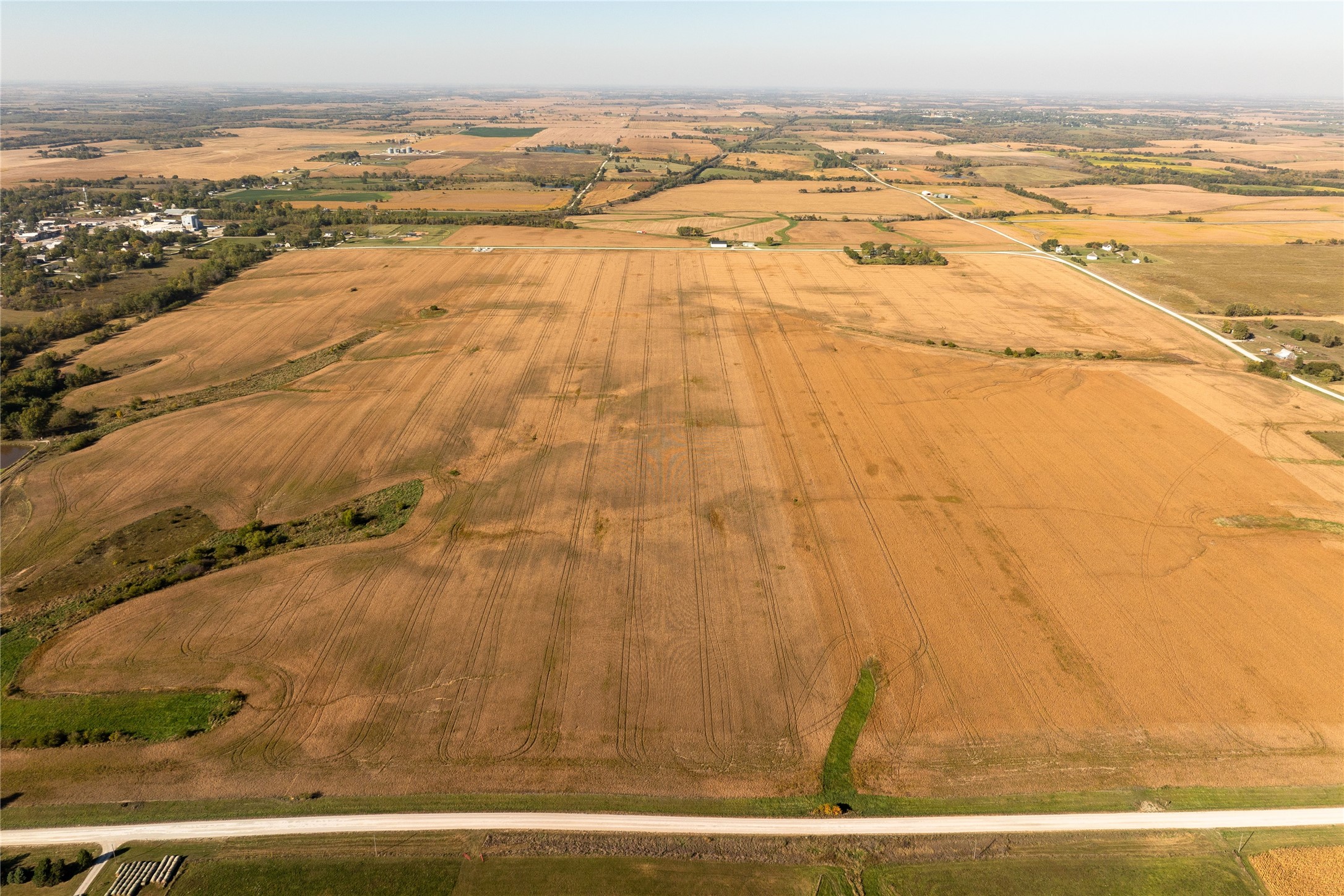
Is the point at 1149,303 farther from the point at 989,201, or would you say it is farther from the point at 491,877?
the point at 491,877

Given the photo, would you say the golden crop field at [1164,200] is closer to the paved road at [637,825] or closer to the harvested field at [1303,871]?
the harvested field at [1303,871]

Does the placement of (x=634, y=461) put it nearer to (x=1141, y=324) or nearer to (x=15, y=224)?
(x=1141, y=324)

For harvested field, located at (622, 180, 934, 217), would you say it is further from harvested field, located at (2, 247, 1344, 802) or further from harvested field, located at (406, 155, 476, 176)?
harvested field, located at (2, 247, 1344, 802)

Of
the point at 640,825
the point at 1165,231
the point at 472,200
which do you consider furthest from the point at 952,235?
the point at 640,825

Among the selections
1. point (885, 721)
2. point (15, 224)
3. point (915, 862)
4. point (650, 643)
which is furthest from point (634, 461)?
point (15, 224)

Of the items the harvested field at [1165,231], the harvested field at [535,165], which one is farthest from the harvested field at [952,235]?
the harvested field at [535,165]

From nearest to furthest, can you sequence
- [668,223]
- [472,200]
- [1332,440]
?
1. [1332,440]
2. [668,223]
3. [472,200]

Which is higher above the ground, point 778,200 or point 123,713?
point 778,200
